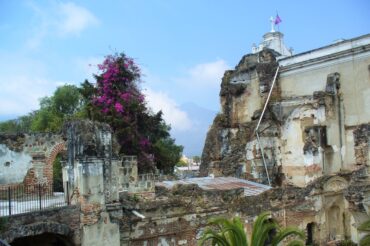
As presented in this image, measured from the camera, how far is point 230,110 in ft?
89.7

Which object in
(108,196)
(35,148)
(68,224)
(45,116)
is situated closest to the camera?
(68,224)

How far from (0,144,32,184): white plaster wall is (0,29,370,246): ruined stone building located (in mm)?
40

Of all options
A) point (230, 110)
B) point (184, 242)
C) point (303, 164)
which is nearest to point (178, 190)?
point (184, 242)

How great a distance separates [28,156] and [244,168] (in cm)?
1190

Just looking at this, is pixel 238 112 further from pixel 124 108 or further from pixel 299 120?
pixel 124 108

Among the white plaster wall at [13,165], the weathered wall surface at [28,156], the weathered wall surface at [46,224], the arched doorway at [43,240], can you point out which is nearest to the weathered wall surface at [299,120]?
the weathered wall surface at [28,156]

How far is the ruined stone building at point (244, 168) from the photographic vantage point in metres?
11.4

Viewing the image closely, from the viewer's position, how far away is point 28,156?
16609 mm

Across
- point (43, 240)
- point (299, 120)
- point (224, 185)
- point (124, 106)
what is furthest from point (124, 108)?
point (43, 240)

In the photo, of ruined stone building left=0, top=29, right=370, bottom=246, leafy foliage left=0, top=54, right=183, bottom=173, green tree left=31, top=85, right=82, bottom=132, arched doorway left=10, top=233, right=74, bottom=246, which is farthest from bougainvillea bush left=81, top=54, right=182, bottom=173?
arched doorway left=10, top=233, right=74, bottom=246

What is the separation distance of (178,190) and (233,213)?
7.88 feet

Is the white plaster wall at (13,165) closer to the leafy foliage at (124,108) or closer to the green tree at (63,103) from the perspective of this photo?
the leafy foliage at (124,108)

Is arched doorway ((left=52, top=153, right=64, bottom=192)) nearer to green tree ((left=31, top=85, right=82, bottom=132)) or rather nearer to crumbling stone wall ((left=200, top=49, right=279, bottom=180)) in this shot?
green tree ((left=31, top=85, right=82, bottom=132))

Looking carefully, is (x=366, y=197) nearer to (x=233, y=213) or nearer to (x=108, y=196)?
(x=233, y=213)
